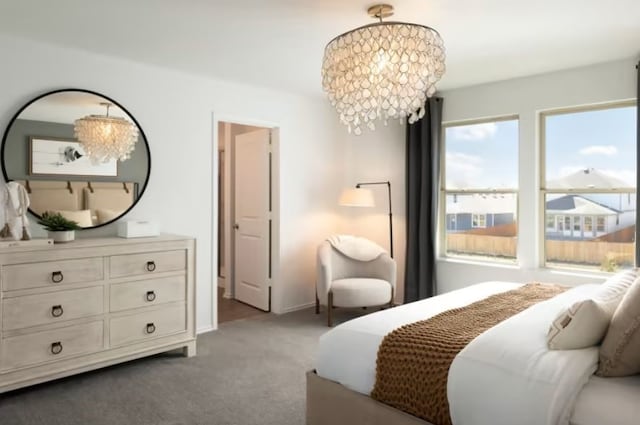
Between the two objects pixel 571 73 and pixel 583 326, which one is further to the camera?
pixel 571 73

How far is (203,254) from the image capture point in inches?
168

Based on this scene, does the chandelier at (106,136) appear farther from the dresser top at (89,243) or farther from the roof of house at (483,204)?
the roof of house at (483,204)

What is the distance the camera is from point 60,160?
3381mm

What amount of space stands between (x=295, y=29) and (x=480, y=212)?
278cm

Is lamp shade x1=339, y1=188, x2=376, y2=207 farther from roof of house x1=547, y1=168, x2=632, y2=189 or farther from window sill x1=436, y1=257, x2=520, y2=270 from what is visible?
roof of house x1=547, y1=168, x2=632, y2=189

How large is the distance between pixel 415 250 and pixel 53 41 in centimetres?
377

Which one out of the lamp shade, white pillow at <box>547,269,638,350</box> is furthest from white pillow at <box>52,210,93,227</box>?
white pillow at <box>547,269,638,350</box>

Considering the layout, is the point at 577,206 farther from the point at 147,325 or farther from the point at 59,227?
the point at 59,227

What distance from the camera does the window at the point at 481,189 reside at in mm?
4488

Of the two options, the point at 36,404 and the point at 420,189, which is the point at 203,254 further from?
the point at 420,189

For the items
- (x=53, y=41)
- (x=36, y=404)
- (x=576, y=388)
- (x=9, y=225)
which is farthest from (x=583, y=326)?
(x=53, y=41)

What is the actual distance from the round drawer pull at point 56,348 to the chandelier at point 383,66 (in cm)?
236

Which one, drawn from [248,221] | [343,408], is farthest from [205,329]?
[343,408]

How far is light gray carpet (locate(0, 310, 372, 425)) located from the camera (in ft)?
8.44
